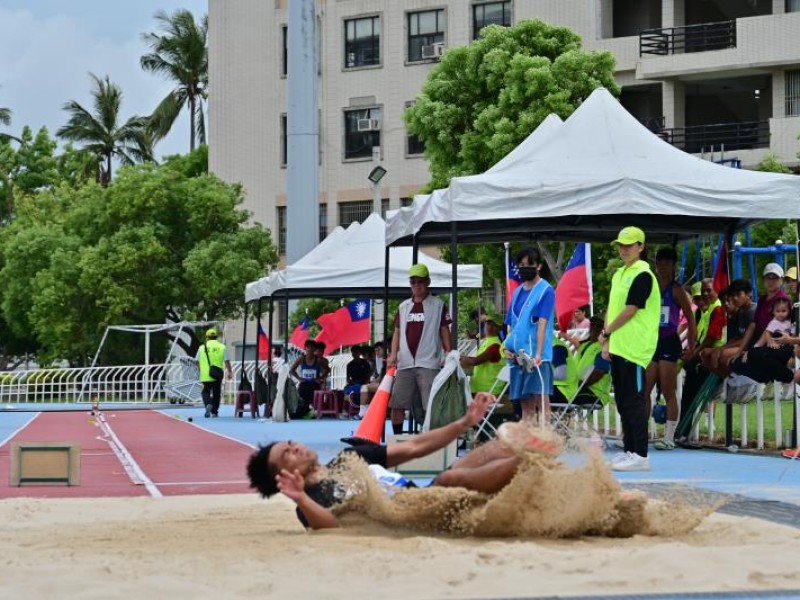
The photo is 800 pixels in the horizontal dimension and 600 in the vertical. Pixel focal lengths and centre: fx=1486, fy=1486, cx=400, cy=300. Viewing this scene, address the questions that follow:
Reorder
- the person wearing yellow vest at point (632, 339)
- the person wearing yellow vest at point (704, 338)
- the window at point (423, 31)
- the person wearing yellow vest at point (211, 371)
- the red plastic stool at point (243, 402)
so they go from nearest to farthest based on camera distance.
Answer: the person wearing yellow vest at point (632, 339) < the person wearing yellow vest at point (704, 338) < the red plastic stool at point (243, 402) < the person wearing yellow vest at point (211, 371) < the window at point (423, 31)

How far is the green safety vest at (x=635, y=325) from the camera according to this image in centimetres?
1316

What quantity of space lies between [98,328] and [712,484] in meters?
43.8

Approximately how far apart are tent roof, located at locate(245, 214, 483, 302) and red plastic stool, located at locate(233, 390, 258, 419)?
3.32 m

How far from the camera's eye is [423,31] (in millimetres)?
56656

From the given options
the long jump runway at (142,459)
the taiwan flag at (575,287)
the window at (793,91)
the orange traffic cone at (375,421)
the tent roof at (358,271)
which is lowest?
the long jump runway at (142,459)

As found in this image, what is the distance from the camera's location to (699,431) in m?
18.6

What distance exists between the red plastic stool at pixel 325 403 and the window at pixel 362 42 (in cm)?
3018

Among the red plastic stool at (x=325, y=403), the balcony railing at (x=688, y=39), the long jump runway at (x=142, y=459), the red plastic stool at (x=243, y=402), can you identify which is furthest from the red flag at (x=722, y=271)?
the balcony railing at (x=688, y=39)

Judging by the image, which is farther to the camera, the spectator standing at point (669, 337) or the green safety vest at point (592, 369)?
the green safety vest at point (592, 369)

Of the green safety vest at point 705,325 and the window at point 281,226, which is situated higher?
the window at point 281,226

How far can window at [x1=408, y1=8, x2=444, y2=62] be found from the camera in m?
56.2

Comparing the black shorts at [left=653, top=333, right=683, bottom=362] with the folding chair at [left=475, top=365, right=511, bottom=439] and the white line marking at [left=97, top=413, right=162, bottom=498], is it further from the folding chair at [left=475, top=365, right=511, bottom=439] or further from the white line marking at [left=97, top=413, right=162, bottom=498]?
the white line marking at [left=97, top=413, right=162, bottom=498]

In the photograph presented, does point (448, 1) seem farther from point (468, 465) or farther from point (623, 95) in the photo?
point (468, 465)

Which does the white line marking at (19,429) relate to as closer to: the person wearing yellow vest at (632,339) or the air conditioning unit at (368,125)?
the person wearing yellow vest at (632,339)
